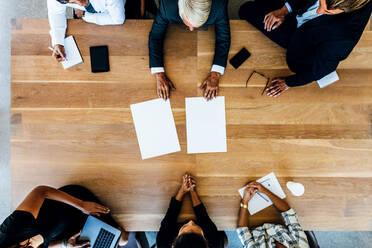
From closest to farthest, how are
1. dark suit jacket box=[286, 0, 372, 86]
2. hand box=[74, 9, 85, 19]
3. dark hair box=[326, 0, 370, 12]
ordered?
1. dark hair box=[326, 0, 370, 12]
2. dark suit jacket box=[286, 0, 372, 86]
3. hand box=[74, 9, 85, 19]

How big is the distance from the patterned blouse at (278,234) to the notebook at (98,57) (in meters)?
1.28

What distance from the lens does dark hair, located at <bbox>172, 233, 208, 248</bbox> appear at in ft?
3.99

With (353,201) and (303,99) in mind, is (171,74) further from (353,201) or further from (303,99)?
(353,201)

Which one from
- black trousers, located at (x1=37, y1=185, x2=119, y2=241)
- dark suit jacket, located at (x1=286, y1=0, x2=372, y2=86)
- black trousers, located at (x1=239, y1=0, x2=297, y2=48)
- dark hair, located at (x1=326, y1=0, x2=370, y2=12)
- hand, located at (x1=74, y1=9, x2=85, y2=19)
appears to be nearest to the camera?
dark hair, located at (x1=326, y1=0, x2=370, y2=12)

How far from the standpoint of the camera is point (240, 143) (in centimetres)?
137

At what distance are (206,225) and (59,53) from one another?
1.34 metres

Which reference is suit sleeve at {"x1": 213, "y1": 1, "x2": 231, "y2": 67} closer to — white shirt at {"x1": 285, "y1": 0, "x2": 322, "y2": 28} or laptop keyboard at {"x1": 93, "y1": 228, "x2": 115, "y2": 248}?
white shirt at {"x1": 285, "y1": 0, "x2": 322, "y2": 28}

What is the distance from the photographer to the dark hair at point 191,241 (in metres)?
1.21

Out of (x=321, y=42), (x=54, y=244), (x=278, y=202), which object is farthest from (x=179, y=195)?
(x=321, y=42)

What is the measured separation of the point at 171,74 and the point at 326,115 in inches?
38.3

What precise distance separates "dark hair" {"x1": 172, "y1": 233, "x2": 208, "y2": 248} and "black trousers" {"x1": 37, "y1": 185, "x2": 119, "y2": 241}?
0.40 metres

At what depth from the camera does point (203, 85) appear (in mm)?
1375

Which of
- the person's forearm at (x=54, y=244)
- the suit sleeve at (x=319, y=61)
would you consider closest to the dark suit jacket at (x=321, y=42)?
the suit sleeve at (x=319, y=61)

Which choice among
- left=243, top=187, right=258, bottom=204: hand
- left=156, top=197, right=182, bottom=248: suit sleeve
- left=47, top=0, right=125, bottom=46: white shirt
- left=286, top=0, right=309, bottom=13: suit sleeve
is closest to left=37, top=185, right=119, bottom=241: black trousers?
left=156, top=197, right=182, bottom=248: suit sleeve
